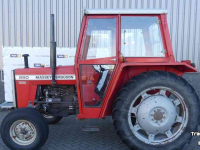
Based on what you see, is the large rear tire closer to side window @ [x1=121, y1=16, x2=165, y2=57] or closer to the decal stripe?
the decal stripe

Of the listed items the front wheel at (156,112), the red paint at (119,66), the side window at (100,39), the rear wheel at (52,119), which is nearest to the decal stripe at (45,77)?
the red paint at (119,66)

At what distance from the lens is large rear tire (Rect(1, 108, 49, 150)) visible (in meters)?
3.01

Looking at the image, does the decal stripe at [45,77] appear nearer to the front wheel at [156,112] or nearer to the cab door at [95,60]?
the cab door at [95,60]

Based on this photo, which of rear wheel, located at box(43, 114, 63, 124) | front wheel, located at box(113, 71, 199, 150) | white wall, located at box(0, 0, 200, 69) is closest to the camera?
front wheel, located at box(113, 71, 199, 150)

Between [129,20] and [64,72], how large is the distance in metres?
1.38

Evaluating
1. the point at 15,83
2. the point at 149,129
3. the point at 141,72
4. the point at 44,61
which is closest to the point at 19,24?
the point at 44,61

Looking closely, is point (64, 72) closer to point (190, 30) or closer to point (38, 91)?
point (38, 91)

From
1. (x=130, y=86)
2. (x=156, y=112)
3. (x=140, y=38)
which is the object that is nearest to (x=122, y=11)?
(x=140, y=38)

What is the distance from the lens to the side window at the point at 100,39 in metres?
3.01

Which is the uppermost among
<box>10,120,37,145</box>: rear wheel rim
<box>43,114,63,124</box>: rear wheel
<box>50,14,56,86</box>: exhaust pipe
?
<box>50,14,56,86</box>: exhaust pipe

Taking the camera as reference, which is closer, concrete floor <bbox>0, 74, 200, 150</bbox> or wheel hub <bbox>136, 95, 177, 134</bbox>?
wheel hub <bbox>136, 95, 177, 134</bbox>

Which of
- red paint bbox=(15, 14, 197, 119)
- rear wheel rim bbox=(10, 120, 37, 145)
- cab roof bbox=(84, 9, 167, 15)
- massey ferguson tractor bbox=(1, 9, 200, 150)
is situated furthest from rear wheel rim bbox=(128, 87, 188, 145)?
rear wheel rim bbox=(10, 120, 37, 145)

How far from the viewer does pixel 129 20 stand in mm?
3025

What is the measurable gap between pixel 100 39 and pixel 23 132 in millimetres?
1916
